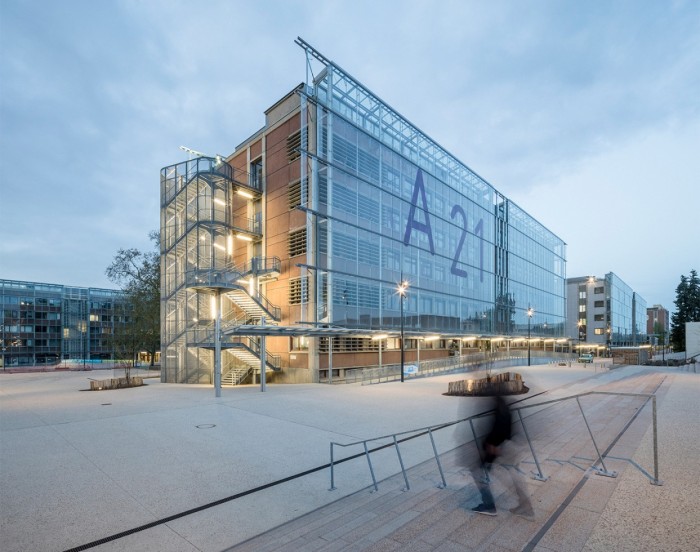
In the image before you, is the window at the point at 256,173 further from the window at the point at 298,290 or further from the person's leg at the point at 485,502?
the person's leg at the point at 485,502

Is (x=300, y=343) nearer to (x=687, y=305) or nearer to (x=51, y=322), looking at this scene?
(x=51, y=322)

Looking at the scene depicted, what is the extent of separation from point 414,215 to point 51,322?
8837 cm

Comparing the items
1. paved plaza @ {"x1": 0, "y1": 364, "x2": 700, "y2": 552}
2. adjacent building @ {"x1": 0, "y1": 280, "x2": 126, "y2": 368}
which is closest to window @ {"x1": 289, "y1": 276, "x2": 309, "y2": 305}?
paved plaza @ {"x1": 0, "y1": 364, "x2": 700, "y2": 552}

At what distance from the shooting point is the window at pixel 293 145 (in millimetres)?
30672

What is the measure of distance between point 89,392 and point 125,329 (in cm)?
2349

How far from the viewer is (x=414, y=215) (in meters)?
37.5

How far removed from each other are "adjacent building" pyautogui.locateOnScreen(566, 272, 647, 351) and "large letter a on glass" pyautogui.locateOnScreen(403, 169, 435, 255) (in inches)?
2527

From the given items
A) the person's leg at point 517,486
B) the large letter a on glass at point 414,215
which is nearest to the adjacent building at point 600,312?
the large letter a on glass at point 414,215

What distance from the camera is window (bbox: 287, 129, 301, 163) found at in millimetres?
30672

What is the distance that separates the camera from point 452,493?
6871 mm

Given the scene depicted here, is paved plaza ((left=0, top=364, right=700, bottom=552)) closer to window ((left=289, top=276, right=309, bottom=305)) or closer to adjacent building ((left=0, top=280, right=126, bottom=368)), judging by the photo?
window ((left=289, top=276, right=309, bottom=305))

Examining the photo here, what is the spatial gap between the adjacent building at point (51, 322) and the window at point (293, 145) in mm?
63229

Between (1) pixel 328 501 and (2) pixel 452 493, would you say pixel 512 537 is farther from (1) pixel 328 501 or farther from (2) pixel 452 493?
(1) pixel 328 501

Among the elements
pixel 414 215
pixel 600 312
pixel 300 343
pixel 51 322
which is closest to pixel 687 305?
pixel 600 312
